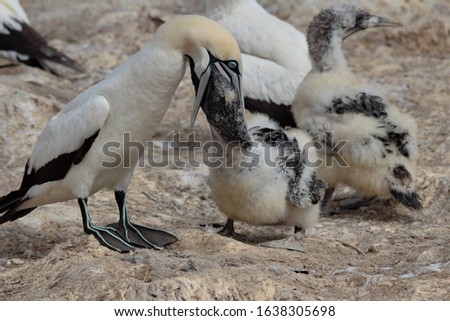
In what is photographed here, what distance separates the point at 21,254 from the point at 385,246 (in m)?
2.48

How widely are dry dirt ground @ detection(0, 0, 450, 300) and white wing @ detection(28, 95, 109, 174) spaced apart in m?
0.58

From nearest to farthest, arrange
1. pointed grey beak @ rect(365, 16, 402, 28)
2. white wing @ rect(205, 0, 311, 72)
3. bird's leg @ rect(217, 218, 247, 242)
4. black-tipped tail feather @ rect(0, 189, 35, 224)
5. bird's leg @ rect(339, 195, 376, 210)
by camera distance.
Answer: black-tipped tail feather @ rect(0, 189, 35, 224)
bird's leg @ rect(217, 218, 247, 242)
bird's leg @ rect(339, 195, 376, 210)
pointed grey beak @ rect(365, 16, 402, 28)
white wing @ rect(205, 0, 311, 72)

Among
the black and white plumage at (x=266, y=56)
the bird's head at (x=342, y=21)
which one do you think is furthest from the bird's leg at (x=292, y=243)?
the bird's head at (x=342, y=21)

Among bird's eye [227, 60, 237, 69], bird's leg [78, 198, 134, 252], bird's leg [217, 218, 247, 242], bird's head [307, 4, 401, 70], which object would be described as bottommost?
bird's leg [217, 218, 247, 242]

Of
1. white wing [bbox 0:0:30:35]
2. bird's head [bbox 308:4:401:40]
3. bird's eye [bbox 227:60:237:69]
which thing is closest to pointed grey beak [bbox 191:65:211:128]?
bird's eye [bbox 227:60:237:69]

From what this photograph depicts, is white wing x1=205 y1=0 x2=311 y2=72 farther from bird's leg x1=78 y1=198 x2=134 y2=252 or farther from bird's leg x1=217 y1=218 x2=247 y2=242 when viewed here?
bird's leg x1=78 y1=198 x2=134 y2=252

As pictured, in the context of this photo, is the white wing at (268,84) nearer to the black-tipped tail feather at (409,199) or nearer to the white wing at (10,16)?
the black-tipped tail feather at (409,199)

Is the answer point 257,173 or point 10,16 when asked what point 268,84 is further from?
point 10,16

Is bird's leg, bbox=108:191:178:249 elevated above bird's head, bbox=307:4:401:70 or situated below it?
below

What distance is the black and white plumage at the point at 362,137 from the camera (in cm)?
739

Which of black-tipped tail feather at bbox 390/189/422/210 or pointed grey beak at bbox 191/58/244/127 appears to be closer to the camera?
pointed grey beak at bbox 191/58/244/127

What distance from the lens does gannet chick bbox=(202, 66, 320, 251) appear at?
621 centimetres

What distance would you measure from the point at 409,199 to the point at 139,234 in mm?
2135

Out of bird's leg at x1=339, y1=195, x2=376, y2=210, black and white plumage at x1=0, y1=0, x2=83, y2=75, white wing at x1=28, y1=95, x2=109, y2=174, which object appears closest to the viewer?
white wing at x1=28, y1=95, x2=109, y2=174
